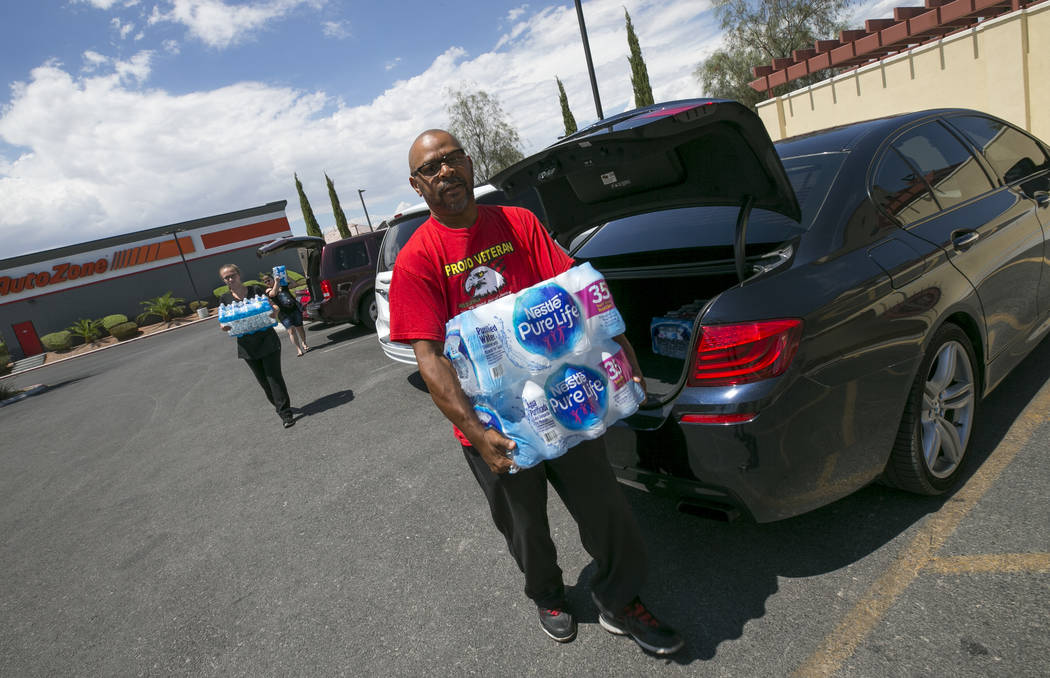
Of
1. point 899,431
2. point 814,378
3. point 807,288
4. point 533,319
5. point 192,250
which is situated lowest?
point 899,431

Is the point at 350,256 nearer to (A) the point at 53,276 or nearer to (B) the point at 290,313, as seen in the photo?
(B) the point at 290,313

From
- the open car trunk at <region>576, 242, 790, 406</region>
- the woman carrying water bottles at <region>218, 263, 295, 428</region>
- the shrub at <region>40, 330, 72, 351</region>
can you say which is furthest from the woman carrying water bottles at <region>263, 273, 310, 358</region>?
the shrub at <region>40, 330, 72, 351</region>

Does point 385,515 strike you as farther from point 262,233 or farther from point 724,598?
point 262,233

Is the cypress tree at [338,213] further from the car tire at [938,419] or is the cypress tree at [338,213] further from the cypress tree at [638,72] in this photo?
the car tire at [938,419]

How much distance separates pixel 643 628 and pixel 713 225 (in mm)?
1825

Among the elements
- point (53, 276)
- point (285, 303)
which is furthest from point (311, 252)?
point (53, 276)

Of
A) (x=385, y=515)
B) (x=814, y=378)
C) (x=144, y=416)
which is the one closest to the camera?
(x=814, y=378)

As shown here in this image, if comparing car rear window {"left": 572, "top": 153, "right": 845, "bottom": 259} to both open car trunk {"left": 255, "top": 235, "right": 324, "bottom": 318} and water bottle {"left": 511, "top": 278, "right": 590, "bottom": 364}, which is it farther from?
open car trunk {"left": 255, "top": 235, "right": 324, "bottom": 318}

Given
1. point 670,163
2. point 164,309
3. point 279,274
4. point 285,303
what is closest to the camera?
point 670,163

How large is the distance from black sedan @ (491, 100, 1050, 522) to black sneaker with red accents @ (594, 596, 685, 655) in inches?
17.5

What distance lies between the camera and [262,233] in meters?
38.5

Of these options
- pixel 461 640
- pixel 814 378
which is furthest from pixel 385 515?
pixel 814 378

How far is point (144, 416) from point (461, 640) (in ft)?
26.1

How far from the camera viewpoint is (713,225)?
2963mm
